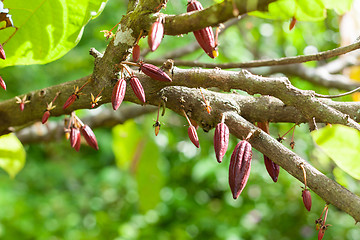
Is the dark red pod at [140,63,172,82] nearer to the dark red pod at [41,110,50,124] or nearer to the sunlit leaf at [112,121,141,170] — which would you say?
the dark red pod at [41,110,50,124]

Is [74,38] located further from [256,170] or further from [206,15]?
[256,170]

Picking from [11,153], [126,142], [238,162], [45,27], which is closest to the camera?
[238,162]

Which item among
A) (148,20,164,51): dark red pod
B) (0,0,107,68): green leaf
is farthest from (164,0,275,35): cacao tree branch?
(0,0,107,68): green leaf

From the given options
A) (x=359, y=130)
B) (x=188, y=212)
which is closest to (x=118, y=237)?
(x=188, y=212)

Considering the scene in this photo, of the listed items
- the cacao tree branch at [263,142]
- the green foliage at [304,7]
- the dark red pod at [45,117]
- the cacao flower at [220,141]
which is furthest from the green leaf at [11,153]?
the green foliage at [304,7]

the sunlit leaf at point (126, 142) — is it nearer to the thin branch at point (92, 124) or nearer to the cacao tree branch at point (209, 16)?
the thin branch at point (92, 124)

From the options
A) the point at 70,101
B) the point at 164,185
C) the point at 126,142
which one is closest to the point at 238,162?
the point at 70,101

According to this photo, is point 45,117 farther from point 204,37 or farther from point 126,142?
point 126,142
